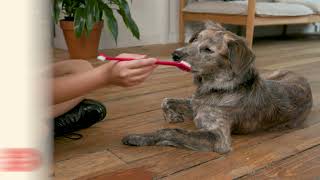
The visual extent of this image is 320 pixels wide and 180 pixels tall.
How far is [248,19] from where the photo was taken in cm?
411

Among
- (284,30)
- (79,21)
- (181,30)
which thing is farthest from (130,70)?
(284,30)

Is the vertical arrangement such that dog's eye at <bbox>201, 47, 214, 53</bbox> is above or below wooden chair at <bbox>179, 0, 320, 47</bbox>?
above

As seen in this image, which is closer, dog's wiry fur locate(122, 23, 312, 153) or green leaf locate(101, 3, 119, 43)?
dog's wiry fur locate(122, 23, 312, 153)

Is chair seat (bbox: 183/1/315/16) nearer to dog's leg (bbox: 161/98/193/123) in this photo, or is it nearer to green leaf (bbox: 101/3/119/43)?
green leaf (bbox: 101/3/119/43)

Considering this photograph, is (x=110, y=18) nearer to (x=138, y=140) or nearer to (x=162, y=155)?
(x=138, y=140)

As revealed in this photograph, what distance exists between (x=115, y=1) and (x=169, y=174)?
229cm

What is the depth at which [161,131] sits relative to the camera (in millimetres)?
1521

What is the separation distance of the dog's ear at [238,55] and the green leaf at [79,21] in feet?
6.05

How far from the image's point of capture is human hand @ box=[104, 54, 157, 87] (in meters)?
1.12

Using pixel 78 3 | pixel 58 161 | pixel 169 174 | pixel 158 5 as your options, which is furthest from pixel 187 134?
pixel 158 5

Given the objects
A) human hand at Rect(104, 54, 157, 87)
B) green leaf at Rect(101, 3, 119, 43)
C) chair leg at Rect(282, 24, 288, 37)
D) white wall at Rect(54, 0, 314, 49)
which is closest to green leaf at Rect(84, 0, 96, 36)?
green leaf at Rect(101, 3, 119, 43)

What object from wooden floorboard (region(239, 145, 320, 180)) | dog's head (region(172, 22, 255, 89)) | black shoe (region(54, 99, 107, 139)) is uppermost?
dog's head (region(172, 22, 255, 89))

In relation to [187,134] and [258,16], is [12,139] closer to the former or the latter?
[187,134]

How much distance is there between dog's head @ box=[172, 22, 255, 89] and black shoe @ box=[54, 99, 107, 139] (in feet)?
1.37
